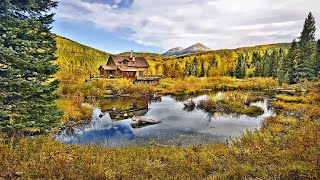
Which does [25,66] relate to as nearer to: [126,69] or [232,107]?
[232,107]

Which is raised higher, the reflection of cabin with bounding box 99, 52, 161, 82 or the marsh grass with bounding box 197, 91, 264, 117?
the reflection of cabin with bounding box 99, 52, 161, 82

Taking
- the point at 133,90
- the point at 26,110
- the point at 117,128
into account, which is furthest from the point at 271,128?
the point at 133,90

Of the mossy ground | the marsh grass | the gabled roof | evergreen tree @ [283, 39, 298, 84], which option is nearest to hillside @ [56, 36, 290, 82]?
the mossy ground

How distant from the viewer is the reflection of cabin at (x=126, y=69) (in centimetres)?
5478

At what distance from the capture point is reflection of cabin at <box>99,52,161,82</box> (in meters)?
54.8

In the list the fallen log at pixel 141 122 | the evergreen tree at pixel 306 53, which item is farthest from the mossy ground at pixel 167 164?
the evergreen tree at pixel 306 53

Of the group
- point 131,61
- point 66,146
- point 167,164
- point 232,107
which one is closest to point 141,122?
point 66,146

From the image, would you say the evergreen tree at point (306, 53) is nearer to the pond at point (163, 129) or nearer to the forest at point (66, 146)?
the pond at point (163, 129)

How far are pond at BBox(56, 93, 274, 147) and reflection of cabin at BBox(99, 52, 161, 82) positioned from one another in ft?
99.2

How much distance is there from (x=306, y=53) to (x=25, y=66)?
4847 centimetres

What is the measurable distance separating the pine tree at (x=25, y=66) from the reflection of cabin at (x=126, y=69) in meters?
41.3

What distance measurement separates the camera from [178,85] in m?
46.5

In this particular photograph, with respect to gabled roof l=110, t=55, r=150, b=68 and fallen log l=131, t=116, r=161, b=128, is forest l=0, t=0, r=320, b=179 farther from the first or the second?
gabled roof l=110, t=55, r=150, b=68

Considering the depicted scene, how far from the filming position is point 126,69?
5731cm
